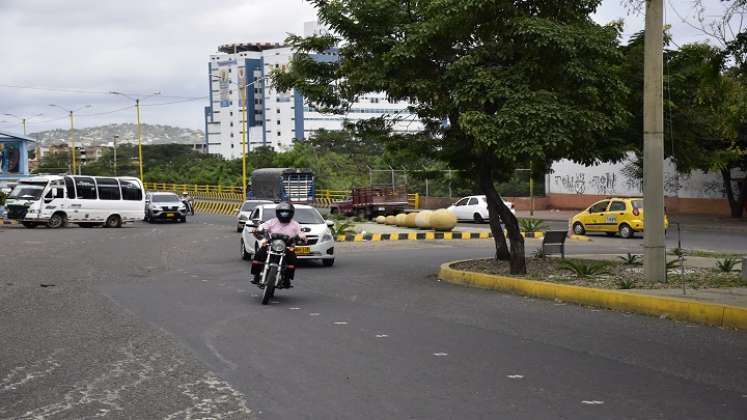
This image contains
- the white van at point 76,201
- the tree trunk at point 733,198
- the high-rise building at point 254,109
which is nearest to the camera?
the tree trunk at point 733,198

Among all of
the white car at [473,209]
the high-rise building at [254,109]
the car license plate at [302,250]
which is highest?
the high-rise building at [254,109]

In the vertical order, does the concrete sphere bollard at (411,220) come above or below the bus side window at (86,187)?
below

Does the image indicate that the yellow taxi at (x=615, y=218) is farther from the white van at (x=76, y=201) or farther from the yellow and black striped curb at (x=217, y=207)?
the yellow and black striped curb at (x=217, y=207)

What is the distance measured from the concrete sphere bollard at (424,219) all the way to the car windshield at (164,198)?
16.5 m

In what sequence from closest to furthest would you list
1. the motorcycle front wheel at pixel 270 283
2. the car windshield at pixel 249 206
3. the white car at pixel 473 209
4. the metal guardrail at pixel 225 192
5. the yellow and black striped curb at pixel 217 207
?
1. the motorcycle front wheel at pixel 270 283
2. the car windshield at pixel 249 206
3. the white car at pixel 473 209
4. the metal guardrail at pixel 225 192
5. the yellow and black striped curb at pixel 217 207

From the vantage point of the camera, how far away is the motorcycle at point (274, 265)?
45.6ft

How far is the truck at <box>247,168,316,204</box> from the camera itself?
5572cm

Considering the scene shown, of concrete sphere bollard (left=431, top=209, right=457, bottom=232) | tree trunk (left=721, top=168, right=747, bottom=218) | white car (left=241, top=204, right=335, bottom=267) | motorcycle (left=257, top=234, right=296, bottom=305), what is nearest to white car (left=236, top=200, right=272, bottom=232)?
concrete sphere bollard (left=431, top=209, right=457, bottom=232)

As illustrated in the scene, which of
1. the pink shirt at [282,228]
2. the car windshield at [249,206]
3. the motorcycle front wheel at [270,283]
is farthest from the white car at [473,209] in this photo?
the motorcycle front wheel at [270,283]

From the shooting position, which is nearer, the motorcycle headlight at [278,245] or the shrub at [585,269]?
the motorcycle headlight at [278,245]

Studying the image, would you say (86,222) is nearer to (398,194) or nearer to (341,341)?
(398,194)

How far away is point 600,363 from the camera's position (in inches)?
344

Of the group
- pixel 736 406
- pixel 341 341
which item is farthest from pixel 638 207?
pixel 736 406

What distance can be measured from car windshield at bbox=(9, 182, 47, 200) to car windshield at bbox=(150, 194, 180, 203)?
7.52 metres
